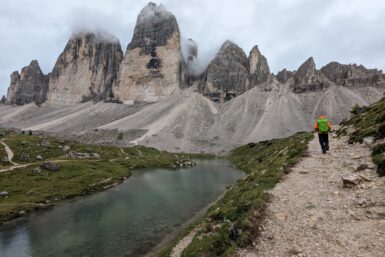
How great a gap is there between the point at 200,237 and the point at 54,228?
2522cm

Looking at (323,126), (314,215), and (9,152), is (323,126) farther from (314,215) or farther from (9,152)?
(9,152)

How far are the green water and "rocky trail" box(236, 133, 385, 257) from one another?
17.3 metres

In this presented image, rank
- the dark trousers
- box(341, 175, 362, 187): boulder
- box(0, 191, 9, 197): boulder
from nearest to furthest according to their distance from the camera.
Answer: box(341, 175, 362, 187): boulder → the dark trousers → box(0, 191, 9, 197): boulder

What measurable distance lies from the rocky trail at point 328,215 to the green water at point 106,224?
17.3 meters

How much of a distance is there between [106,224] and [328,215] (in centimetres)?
3098

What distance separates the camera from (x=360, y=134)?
91.6 ft

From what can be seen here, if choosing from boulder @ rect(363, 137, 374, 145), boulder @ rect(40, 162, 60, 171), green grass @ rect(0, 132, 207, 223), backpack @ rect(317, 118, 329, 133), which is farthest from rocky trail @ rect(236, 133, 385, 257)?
boulder @ rect(40, 162, 60, 171)

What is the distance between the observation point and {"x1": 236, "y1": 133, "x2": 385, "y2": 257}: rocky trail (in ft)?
41.2

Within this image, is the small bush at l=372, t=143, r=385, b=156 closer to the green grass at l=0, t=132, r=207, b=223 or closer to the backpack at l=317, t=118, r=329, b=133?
the backpack at l=317, t=118, r=329, b=133

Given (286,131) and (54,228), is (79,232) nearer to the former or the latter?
(54,228)

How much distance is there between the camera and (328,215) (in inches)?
600

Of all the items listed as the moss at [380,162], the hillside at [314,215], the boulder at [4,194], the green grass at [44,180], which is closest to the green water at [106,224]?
the green grass at [44,180]

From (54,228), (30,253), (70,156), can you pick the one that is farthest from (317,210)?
(70,156)

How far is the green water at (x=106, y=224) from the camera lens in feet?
99.6
